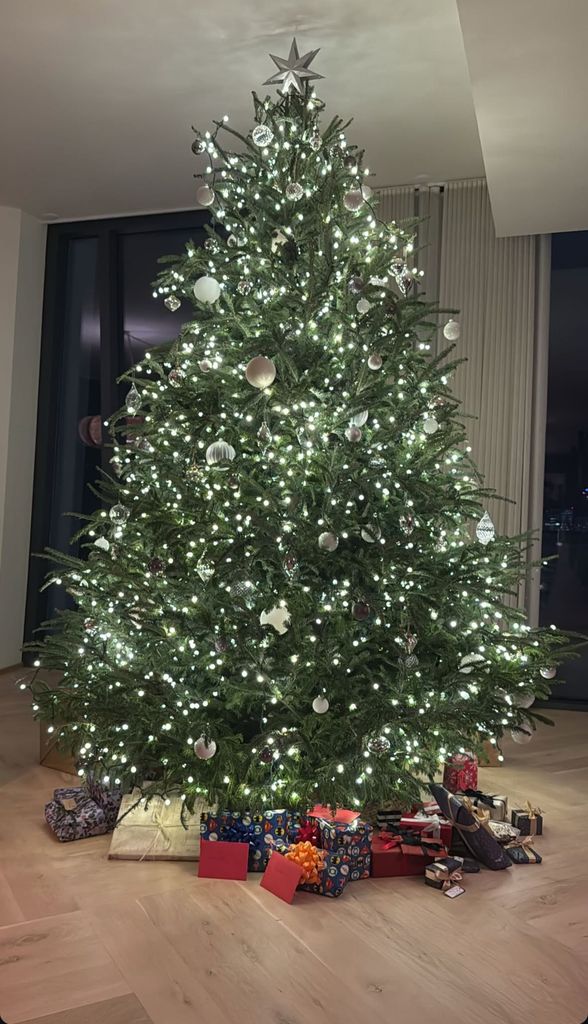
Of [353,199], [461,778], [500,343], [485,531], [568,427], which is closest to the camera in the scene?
[353,199]

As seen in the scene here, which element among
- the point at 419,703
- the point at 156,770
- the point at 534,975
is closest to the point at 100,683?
the point at 156,770

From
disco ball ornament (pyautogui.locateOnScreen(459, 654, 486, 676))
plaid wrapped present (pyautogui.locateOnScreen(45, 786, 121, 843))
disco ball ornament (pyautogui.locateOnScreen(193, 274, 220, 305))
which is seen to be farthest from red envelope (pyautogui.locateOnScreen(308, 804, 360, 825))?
disco ball ornament (pyautogui.locateOnScreen(193, 274, 220, 305))

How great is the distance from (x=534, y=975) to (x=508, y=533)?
2716 mm

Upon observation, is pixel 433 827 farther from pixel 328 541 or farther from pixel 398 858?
pixel 328 541

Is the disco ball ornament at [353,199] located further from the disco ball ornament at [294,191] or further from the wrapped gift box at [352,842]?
the wrapped gift box at [352,842]

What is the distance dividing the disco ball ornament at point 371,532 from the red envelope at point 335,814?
31.9 inches

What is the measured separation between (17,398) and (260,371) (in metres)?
3.27

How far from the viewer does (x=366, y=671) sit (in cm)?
260

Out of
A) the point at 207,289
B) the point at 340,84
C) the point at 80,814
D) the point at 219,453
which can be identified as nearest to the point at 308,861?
the point at 80,814

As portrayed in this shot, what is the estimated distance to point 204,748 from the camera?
2.41 metres

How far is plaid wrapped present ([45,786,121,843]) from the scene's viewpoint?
2707 millimetres

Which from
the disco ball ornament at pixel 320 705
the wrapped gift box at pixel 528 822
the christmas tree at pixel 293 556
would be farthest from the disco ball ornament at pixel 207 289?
the wrapped gift box at pixel 528 822

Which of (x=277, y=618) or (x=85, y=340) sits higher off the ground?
(x=85, y=340)

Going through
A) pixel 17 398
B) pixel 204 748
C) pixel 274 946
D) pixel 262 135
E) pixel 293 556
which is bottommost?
pixel 274 946
